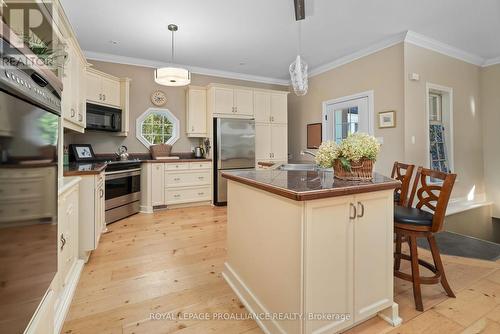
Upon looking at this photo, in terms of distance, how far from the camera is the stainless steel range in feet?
11.5

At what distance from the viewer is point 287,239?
1.32 m

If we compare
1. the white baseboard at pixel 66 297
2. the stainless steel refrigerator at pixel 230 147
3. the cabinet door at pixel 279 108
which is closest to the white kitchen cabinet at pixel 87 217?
the white baseboard at pixel 66 297

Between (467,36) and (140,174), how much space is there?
5501 mm

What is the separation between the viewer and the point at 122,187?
12.3 ft

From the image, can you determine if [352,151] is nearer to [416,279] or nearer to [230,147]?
[416,279]

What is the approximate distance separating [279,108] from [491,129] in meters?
3.89

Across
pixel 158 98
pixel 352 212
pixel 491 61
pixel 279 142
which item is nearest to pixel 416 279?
pixel 352 212

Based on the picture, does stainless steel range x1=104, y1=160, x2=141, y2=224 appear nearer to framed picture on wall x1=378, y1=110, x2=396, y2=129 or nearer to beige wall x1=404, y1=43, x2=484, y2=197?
framed picture on wall x1=378, y1=110, x2=396, y2=129

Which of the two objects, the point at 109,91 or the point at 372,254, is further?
the point at 109,91

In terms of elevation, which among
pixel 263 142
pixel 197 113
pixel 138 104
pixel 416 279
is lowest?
pixel 416 279

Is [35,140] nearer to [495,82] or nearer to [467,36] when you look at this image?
[467,36]

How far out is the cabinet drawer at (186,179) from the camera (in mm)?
4340

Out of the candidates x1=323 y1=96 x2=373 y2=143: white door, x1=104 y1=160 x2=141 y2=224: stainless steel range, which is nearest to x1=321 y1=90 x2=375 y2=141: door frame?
x1=323 y1=96 x2=373 y2=143: white door

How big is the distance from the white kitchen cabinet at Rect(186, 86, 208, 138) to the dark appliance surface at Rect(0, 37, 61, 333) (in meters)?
3.90
